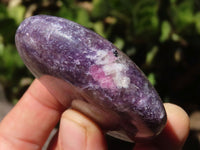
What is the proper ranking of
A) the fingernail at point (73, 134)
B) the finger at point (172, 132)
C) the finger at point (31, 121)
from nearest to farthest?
the fingernail at point (73, 134)
the finger at point (172, 132)
the finger at point (31, 121)

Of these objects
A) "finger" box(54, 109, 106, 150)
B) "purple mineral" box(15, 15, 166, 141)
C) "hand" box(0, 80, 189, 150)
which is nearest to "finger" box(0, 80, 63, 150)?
"hand" box(0, 80, 189, 150)

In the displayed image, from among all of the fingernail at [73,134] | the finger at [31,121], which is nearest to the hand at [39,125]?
the finger at [31,121]

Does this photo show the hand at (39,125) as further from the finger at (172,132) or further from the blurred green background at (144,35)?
the blurred green background at (144,35)

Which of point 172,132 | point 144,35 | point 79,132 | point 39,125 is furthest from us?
point 144,35

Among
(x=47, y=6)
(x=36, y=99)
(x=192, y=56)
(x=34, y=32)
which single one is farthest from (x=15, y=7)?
(x=192, y=56)

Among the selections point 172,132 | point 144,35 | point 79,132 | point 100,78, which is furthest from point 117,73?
point 144,35

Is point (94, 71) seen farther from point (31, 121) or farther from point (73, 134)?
point (31, 121)
